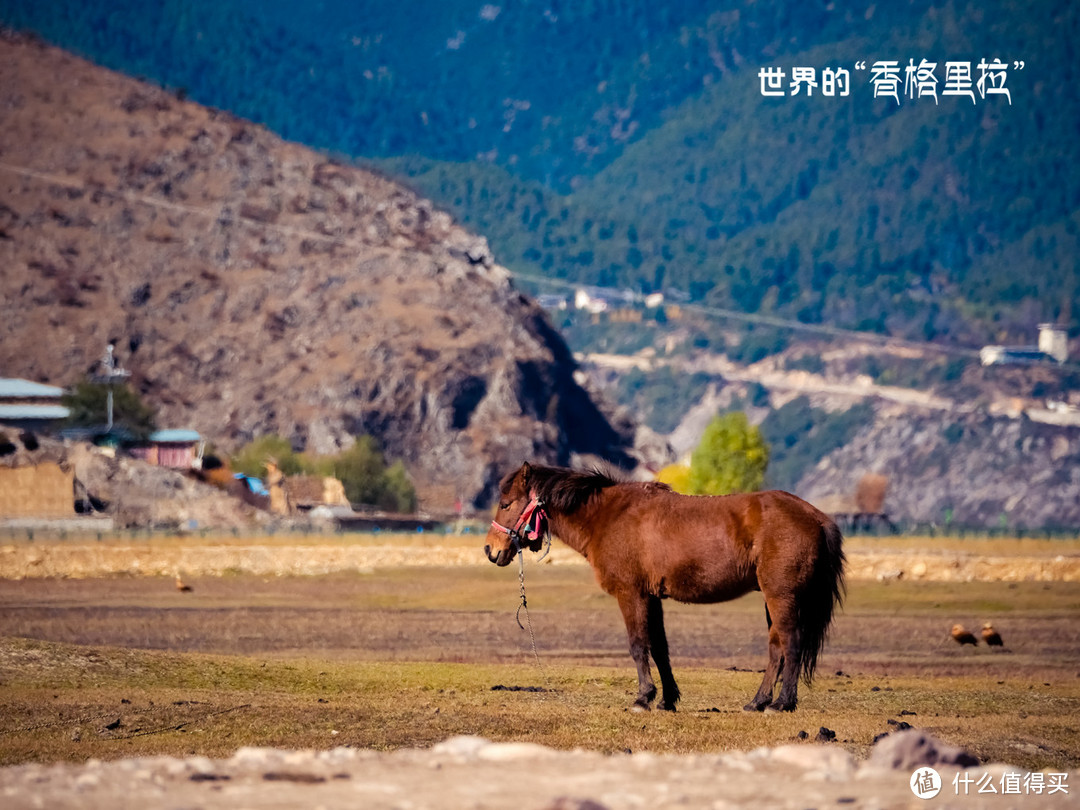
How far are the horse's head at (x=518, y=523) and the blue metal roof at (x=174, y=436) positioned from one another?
149 metres

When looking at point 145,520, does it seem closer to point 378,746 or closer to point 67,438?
point 67,438

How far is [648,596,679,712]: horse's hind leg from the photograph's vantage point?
2041 centimetres

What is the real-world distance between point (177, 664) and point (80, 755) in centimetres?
855

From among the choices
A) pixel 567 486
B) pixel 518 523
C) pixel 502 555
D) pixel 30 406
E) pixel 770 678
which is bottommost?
pixel 770 678

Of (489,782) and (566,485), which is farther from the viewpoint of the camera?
(566,485)

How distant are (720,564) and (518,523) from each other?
283 centimetres

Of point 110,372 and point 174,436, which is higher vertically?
point 110,372

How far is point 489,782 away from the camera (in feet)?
42.3

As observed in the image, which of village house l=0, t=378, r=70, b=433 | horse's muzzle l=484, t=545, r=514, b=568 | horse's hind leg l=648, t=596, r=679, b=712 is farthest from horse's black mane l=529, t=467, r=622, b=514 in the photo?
village house l=0, t=378, r=70, b=433

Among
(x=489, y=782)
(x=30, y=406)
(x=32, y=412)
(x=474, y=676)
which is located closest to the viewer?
(x=489, y=782)

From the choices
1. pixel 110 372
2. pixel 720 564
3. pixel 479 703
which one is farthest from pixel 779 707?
pixel 110 372

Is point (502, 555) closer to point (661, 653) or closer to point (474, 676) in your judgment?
point (661, 653)

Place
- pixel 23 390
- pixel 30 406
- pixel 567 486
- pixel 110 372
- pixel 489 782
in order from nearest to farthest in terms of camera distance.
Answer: pixel 489 782
pixel 567 486
pixel 30 406
pixel 110 372
pixel 23 390

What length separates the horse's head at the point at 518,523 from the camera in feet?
70.2
